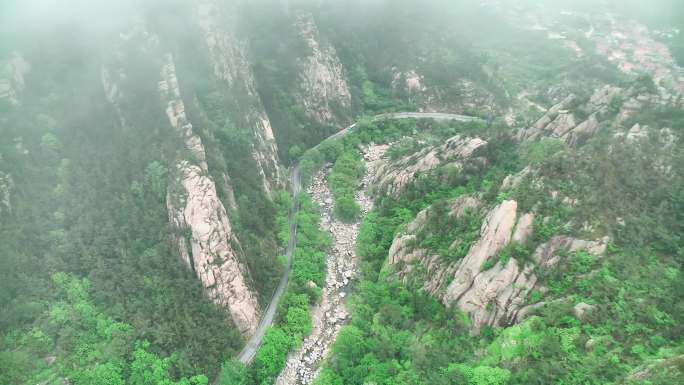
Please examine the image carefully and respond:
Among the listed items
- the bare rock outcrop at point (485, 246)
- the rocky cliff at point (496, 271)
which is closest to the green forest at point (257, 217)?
the rocky cliff at point (496, 271)

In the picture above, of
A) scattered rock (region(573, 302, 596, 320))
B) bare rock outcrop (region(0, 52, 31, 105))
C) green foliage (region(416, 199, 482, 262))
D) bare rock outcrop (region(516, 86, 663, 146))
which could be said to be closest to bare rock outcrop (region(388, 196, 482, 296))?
green foliage (region(416, 199, 482, 262))

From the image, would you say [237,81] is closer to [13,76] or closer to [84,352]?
[13,76]

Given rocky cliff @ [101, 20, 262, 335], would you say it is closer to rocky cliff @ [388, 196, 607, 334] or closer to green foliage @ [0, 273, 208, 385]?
green foliage @ [0, 273, 208, 385]

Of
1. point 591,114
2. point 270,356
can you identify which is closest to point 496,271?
point 270,356

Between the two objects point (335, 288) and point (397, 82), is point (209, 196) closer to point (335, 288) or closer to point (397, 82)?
point (335, 288)

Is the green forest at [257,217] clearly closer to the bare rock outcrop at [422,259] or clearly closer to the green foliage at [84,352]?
the green foliage at [84,352]

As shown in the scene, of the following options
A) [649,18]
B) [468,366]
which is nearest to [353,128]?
[468,366]
